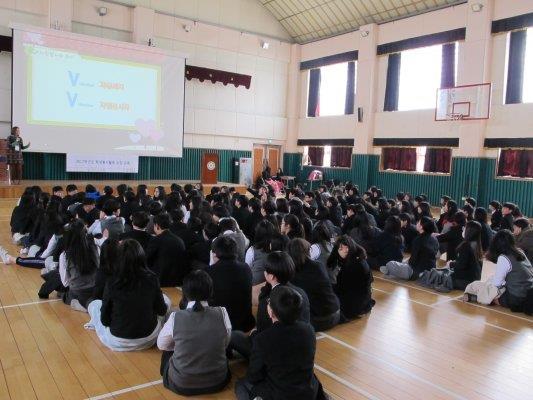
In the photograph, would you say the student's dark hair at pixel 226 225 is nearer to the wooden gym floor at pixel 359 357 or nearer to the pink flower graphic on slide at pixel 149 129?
the wooden gym floor at pixel 359 357

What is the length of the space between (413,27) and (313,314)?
11578mm

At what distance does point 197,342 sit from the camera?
254 centimetres

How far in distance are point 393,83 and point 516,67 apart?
3507 mm

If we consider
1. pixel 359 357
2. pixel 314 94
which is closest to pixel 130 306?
pixel 359 357

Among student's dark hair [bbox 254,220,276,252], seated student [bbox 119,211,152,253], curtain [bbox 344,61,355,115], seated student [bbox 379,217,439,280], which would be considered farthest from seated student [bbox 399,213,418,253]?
curtain [bbox 344,61,355,115]

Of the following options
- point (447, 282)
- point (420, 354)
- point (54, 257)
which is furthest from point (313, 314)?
point (54, 257)

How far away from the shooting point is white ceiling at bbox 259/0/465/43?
12.8 metres

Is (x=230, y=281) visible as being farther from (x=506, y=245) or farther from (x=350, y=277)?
(x=506, y=245)

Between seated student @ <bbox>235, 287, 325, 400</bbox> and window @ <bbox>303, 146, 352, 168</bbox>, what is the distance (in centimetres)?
1306

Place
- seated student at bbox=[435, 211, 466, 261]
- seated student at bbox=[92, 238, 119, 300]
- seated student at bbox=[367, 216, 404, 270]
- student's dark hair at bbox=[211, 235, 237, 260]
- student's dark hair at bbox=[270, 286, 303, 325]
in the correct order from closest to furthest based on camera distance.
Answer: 1. student's dark hair at bbox=[270, 286, 303, 325]
2. seated student at bbox=[92, 238, 119, 300]
3. student's dark hair at bbox=[211, 235, 237, 260]
4. seated student at bbox=[367, 216, 404, 270]
5. seated student at bbox=[435, 211, 466, 261]

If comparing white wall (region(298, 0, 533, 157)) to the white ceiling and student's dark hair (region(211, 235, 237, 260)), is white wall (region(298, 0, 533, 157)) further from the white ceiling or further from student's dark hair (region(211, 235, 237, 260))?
student's dark hair (region(211, 235, 237, 260))

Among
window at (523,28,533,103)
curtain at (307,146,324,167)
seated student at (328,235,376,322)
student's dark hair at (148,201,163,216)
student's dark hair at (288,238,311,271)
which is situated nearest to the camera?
student's dark hair at (288,238,311,271)

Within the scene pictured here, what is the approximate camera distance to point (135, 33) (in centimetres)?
1304

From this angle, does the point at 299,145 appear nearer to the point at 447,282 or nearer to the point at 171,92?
the point at 171,92
